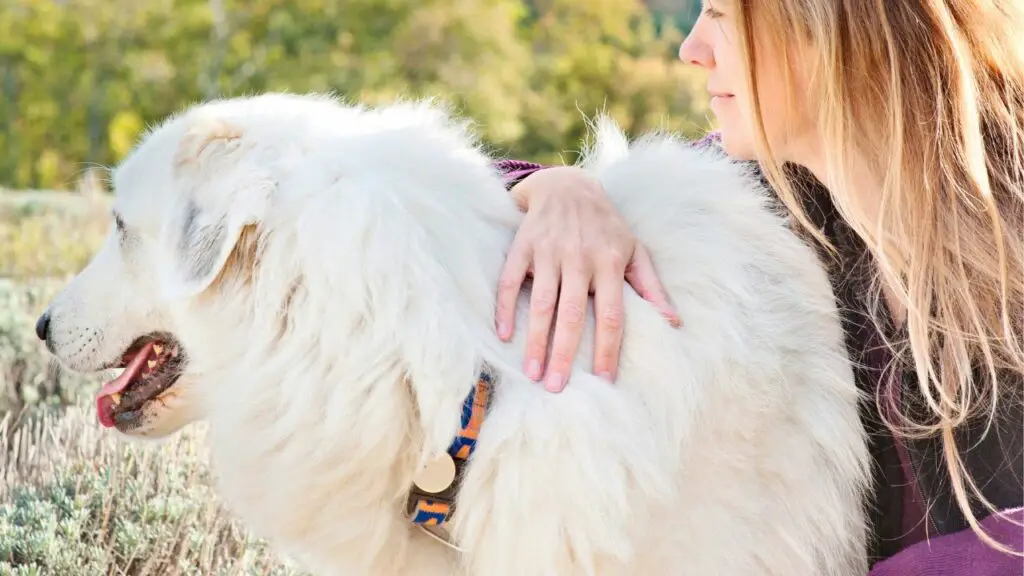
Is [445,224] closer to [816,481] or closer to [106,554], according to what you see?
[816,481]

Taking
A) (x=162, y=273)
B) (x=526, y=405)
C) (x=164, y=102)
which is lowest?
(x=164, y=102)

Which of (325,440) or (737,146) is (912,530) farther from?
(325,440)

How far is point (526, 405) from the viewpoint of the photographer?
190 centimetres

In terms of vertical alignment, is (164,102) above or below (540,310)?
below

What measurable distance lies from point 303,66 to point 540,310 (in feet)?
41.8

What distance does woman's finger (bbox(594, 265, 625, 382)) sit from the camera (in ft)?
6.45

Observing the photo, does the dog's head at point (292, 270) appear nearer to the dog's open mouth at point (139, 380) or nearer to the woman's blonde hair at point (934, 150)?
the dog's open mouth at point (139, 380)

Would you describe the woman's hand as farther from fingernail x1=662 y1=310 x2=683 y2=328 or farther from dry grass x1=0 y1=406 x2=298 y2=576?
dry grass x1=0 y1=406 x2=298 y2=576

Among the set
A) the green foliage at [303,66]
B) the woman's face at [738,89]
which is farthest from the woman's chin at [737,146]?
the green foliage at [303,66]

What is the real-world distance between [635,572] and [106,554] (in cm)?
134

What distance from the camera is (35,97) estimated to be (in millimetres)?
13266

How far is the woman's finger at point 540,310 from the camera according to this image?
196 cm

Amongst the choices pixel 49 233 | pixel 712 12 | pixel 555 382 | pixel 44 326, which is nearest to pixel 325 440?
pixel 555 382

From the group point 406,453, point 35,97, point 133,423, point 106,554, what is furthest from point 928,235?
point 35,97
